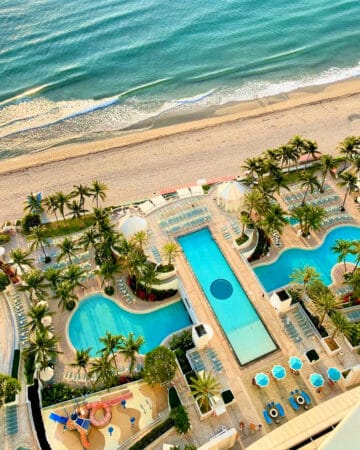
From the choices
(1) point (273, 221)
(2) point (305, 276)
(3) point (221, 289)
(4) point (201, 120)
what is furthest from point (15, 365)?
(4) point (201, 120)

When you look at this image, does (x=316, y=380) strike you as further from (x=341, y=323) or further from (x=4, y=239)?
(x=4, y=239)

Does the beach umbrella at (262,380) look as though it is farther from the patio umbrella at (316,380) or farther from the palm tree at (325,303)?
the palm tree at (325,303)

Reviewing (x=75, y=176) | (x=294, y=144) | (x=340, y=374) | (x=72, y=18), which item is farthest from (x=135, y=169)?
(x=72, y=18)

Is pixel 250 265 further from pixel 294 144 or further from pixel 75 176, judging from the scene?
pixel 75 176

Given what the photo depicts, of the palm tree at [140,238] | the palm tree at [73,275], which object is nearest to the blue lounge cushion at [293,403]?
the palm tree at [140,238]

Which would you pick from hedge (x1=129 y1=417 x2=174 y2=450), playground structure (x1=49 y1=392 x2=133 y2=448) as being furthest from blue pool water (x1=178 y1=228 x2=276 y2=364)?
playground structure (x1=49 y1=392 x2=133 y2=448)
